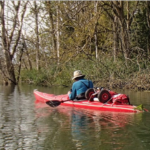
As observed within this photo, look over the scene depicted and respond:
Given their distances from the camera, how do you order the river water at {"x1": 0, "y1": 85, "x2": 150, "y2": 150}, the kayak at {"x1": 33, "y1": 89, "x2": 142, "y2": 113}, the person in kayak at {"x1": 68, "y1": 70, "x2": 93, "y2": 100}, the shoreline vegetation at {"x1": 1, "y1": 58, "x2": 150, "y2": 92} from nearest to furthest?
the river water at {"x1": 0, "y1": 85, "x2": 150, "y2": 150}
the kayak at {"x1": 33, "y1": 89, "x2": 142, "y2": 113}
the person in kayak at {"x1": 68, "y1": 70, "x2": 93, "y2": 100}
the shoreline vegetation at {"x1": 1, "y1": 58, "x2": 150, "y2": 92}

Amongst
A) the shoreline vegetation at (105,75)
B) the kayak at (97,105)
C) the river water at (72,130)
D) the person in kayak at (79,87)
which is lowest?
the river water at (72,130)

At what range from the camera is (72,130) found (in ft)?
25.5

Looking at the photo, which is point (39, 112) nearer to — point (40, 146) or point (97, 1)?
point (40, 146)

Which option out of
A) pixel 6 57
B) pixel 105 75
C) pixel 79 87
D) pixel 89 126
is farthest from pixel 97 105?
pixel 6 57

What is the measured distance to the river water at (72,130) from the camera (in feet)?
21.3

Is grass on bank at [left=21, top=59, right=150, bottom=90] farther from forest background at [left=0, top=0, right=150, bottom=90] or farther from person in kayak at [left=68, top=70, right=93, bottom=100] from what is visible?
person in kayak at [left=68, top=70, right=93, bottom=100]

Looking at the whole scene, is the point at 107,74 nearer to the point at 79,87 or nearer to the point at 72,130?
the point at 79,87

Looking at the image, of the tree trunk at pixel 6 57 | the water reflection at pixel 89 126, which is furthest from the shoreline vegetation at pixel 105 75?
the water reflection at pixel 89 126

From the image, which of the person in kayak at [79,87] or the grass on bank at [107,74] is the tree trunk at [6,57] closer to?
the grass on bank at [107,74]

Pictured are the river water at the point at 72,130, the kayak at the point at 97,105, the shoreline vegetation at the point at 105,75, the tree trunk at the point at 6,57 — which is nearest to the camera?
the river water at the point at 72,130

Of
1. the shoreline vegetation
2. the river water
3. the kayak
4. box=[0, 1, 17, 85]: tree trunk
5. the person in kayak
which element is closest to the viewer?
the river water

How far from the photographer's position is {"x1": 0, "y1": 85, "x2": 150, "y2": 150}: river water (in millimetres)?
6484

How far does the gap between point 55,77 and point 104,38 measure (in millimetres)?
6821

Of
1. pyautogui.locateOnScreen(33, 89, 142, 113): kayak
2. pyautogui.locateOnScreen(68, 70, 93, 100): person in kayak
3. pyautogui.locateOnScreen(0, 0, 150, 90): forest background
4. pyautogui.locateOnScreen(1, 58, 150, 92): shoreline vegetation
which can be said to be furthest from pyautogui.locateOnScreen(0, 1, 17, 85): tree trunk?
pyautogui.locateOnScreen(68, 70, 93, 100): person in kayak
